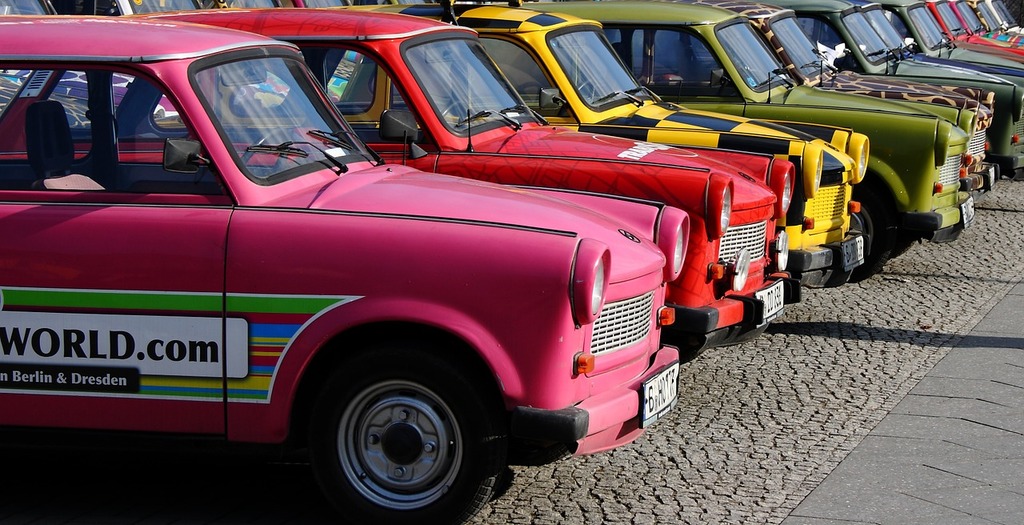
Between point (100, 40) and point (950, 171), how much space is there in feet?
23.9

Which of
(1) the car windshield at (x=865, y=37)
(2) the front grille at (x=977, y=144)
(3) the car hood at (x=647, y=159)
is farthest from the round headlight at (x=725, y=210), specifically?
(1) the car windshield at (x=865, y=37)

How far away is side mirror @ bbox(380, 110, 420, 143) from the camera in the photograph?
6406 mm

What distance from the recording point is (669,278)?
575cm

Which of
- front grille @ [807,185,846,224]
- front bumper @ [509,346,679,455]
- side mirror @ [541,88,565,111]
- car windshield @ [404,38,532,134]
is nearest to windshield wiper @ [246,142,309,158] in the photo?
front bumper @ [509,346,679,455]

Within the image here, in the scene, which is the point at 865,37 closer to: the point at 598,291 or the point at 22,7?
the point at 22,7

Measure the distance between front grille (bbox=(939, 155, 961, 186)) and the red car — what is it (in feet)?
10.3

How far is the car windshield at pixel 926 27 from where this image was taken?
51.0ft

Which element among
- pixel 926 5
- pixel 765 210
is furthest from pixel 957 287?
pixel 926 5

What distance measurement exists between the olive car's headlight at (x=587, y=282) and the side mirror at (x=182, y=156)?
1357mm

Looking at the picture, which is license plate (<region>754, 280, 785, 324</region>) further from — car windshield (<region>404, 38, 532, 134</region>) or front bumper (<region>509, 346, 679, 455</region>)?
front bumper (<region>509, 346, 679, 455</region>)

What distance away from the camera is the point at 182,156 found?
15.0 feet

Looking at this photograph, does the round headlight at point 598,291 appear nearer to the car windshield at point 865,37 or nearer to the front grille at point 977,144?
the front grille at point 977,144

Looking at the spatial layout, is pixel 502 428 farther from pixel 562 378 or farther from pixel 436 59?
pixel 436 59

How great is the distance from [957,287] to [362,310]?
655cm
